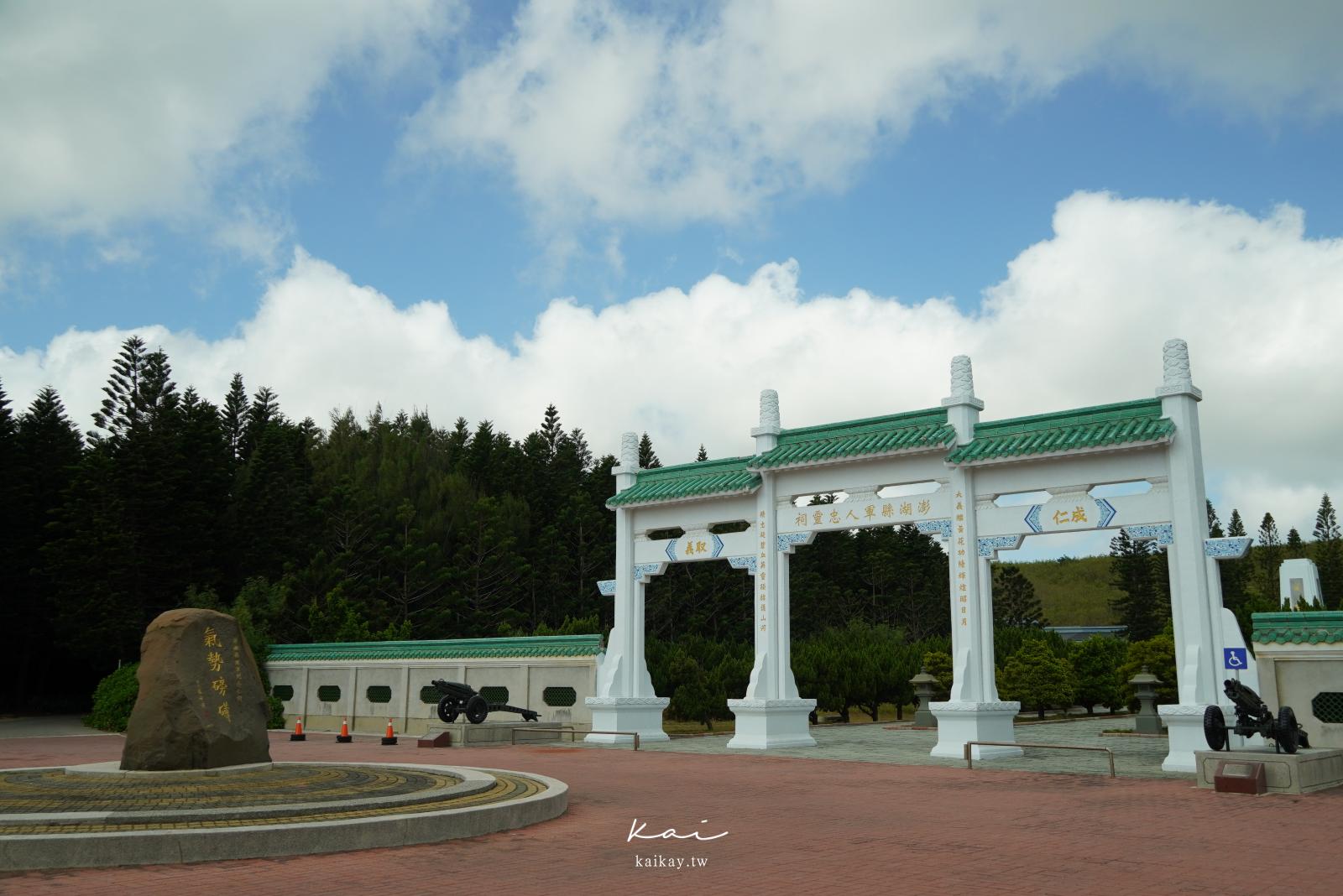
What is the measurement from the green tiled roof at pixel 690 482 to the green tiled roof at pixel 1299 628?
6617 millimetres

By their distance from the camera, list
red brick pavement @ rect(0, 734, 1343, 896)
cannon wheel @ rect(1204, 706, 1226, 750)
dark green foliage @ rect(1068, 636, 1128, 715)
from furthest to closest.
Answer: dark green foliage @ rect(1068, 636, 1128, 715), cannon wheel @ rect(1204, 706, 1226, 750), red brick pavement @ rect(0, 734, 1343, 896)

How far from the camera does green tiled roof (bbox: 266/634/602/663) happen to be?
1762cm

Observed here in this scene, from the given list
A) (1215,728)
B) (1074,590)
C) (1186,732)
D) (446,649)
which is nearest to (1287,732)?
(1215,728)

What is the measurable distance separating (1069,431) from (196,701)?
981 centimetres

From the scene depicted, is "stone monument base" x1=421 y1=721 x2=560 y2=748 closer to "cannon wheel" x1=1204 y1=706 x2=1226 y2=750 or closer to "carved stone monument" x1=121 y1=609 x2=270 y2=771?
"carved stone monument" x1=121 y1=609 x2=270 y2=771

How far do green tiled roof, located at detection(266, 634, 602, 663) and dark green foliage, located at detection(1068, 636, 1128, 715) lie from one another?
13316 millimetres

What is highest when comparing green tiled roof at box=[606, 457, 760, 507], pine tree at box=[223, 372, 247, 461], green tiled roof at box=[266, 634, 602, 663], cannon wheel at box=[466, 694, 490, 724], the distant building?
pine tree at box=[223, 372, 247, 461]

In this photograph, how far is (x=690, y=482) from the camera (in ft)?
54.7

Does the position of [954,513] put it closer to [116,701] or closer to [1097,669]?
[1097,669]

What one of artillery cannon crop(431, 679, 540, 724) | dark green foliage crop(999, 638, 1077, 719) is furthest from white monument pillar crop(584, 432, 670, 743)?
dark green foliage crop(999, 638, 1077, 719)

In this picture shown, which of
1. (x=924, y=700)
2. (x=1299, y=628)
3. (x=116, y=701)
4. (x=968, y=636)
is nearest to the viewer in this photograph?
(x=1299, y=628)

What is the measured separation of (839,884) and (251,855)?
3304mm

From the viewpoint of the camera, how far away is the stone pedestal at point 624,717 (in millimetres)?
A: 16203

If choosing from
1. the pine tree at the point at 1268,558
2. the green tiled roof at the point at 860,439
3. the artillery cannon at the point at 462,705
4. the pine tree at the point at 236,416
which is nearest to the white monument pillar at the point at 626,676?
the artillery cannon at the point at 462,705
